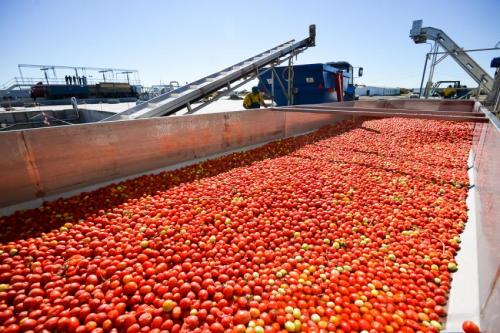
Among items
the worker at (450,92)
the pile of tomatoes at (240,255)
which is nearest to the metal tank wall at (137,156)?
the pile of tomatoes at (240,255)

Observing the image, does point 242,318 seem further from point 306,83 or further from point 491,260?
point 306,83

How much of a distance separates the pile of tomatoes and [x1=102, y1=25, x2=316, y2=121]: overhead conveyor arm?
2.70 metres

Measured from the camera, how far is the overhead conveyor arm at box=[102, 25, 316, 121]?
6.36m

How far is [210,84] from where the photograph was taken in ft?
25.7

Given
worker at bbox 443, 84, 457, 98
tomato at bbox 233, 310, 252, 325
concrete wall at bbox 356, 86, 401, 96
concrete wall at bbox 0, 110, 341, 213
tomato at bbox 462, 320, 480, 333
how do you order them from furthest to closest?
concrete wall at bbox 356, 86, 401, 96 → worker at bbox 443, 84, 457, 98 → concrete wall at bbox 0, 110, 341, 213 → tomato at bbox 233, 310, 252, 325 → tomato at bbox 462, 320, 480, 333

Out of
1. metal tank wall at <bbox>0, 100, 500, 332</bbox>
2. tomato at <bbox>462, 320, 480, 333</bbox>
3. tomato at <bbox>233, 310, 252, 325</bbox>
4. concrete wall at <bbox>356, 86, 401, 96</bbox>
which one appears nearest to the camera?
tomato at <bbox>462, 320, 480, 333</bbox>

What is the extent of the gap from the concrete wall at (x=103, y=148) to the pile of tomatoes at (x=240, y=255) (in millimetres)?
398

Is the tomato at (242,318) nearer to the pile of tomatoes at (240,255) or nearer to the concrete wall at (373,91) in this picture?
the pile of tomatoes at (240,255)

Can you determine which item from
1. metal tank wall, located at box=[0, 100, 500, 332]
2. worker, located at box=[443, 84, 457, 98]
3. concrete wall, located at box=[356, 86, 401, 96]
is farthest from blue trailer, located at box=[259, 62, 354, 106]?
concrete wall, located at box=[356, 86, 401, 96]

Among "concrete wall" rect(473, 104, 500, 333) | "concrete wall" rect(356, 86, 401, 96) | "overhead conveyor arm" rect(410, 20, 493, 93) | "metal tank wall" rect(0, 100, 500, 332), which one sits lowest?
"concrete wall" rect(473, 104, 500, 333)

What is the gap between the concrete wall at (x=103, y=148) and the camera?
3275 mm

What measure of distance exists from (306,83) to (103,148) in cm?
1013

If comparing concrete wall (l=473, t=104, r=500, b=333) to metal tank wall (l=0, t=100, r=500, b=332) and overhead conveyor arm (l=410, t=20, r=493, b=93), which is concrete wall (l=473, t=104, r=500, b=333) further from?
overhead conveyor arm (l=410, t=20, r=493, b=93)

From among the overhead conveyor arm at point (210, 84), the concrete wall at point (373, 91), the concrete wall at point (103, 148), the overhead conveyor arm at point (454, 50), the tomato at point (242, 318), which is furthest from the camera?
the concrete wall at point (373, 91)
